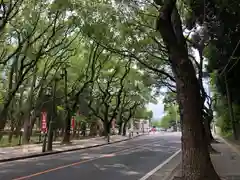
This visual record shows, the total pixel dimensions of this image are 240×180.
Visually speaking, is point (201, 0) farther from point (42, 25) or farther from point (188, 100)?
point (42, 25)

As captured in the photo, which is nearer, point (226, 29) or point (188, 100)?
point (188, 100)

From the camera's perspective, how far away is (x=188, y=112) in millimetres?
9234

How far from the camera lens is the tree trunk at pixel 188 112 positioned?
8945mm

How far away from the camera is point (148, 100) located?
58500mm

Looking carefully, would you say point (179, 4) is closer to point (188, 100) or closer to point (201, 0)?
point (201, 0)

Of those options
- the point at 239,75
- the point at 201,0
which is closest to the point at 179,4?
the point at 201,0

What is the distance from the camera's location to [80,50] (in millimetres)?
34312

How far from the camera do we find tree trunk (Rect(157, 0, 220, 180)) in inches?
352

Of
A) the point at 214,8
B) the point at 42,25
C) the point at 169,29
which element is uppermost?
the point at 42,25

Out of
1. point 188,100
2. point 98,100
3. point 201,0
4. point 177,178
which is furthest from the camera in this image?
point 98,100

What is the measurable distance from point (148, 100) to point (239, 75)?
34.1 metres

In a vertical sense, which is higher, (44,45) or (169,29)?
(44,45)

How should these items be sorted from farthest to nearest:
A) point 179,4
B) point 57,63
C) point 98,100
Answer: point 98,100 → point 57,63 → point 179,4

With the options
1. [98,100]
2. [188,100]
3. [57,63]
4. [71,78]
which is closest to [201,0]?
[188,100]
